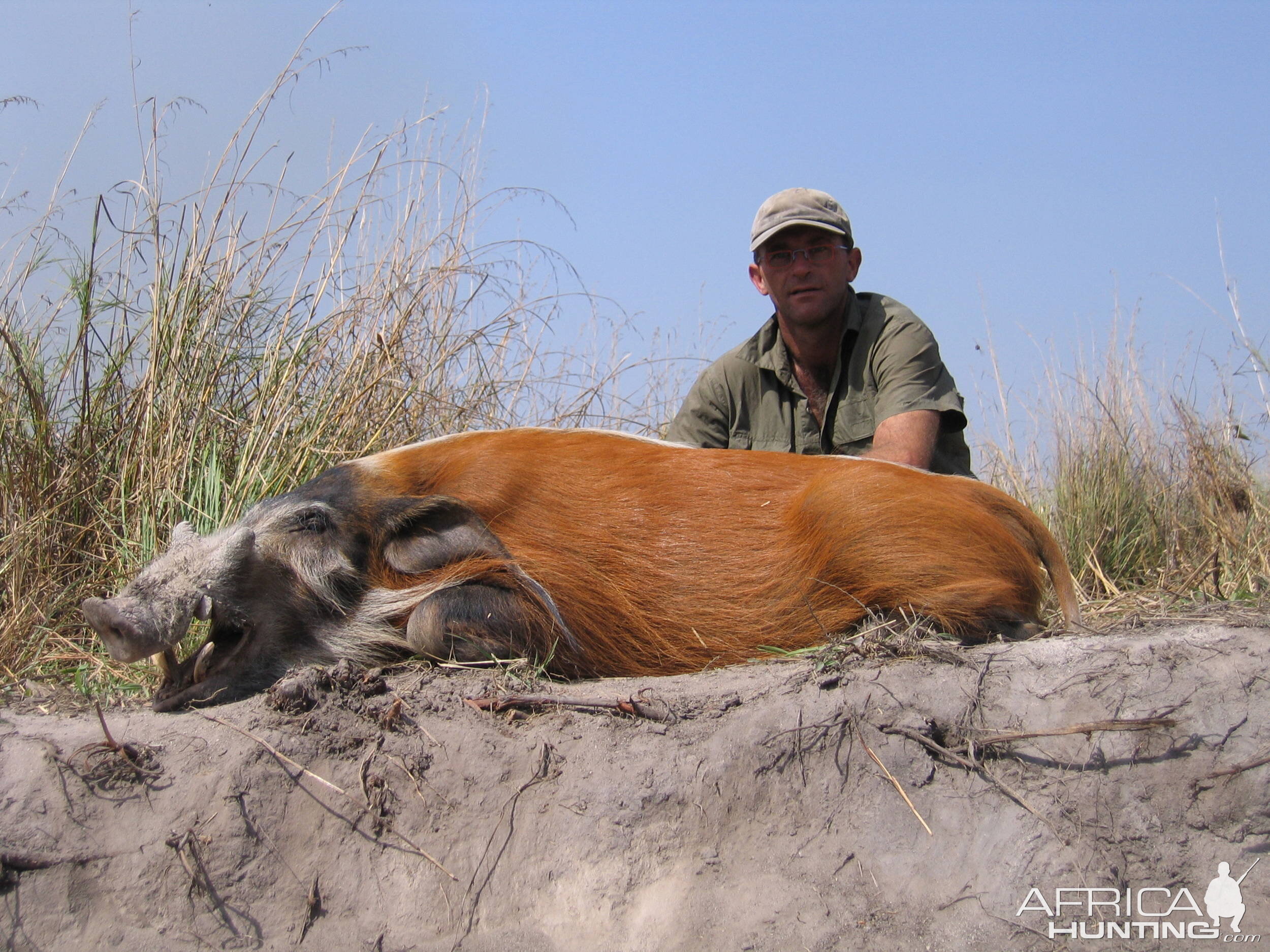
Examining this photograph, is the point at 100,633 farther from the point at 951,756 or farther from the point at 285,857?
the point at 951,756

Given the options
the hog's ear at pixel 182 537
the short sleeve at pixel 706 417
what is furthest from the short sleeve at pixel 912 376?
the hog's ear at pixel 182 537

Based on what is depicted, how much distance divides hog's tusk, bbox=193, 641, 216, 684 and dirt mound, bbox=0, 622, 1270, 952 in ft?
1.19

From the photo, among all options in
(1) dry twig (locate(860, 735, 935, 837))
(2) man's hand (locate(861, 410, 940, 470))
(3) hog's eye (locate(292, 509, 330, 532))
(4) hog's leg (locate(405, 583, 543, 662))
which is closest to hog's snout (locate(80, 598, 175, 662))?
(3) hog's eye (locate(292, 509, 330, 532))

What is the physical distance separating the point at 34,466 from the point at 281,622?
5.17 ft

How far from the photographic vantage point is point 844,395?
189 inches

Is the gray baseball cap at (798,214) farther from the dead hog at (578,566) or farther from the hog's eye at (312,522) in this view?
the hog's eye at (312,522)

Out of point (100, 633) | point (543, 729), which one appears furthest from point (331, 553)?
point (543, 729)

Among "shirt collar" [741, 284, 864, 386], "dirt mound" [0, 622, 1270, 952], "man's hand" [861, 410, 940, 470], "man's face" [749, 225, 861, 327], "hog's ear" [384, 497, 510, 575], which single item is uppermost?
"man's face" [749, 225, 861, 327]

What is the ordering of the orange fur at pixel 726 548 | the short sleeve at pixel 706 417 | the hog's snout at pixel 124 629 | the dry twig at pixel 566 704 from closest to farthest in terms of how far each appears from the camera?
1. the dry twig at pixel 566 704
2. the hog's snout at pixel 124 629
3. the orange fur at pixel 726 548
4. the short sleeve at pixel 706 417

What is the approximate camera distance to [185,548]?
3127 millimetres

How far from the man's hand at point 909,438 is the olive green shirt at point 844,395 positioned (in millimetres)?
42

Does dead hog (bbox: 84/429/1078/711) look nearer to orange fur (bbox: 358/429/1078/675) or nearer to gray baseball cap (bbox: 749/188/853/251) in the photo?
orange fur (bbox: 358/429/1078/675)

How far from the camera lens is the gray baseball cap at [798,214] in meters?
4.66

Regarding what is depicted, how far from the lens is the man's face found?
4684 mm
